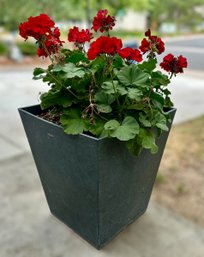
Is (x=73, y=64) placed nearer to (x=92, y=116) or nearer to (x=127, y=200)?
(x=92, y=116)

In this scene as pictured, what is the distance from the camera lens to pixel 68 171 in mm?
1268

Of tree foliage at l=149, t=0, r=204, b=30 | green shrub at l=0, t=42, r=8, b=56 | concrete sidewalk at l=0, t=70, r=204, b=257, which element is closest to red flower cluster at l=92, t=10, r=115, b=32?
concrete sidewalk at l=0, t=70, r=204, b=257

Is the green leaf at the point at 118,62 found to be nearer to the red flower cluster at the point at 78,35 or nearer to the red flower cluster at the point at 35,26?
the red flower cluster at the point at 78,35

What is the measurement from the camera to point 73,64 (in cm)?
122

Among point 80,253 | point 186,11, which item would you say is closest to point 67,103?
point 80,253

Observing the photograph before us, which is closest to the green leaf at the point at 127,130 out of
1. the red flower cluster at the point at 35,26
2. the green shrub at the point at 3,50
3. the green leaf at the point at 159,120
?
the green leaf at the point at 159,120

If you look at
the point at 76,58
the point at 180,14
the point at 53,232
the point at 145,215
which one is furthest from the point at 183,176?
the point at 180,14

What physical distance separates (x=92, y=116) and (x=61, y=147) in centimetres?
20

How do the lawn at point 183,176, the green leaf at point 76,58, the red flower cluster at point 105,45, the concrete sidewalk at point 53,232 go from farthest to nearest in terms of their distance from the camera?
the lawn at point 183,176 → the concrete sidewalk at point 53,232 → the green leaf at point 76,58 → the red flower cluster at point 105,45

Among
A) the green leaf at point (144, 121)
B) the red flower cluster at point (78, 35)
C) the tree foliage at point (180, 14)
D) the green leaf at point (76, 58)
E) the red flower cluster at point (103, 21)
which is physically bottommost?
the tree foliage at point (180, 14)

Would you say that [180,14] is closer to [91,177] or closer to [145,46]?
[145,46]

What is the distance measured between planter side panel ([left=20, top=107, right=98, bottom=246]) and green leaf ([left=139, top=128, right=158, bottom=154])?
0.63ft

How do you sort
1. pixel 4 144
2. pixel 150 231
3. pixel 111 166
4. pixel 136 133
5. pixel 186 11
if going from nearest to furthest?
pixel 136 133, pixel 111 166, pixel 150 231, pixel 4 144, pixel 186 11

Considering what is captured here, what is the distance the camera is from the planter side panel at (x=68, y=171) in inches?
45.6
